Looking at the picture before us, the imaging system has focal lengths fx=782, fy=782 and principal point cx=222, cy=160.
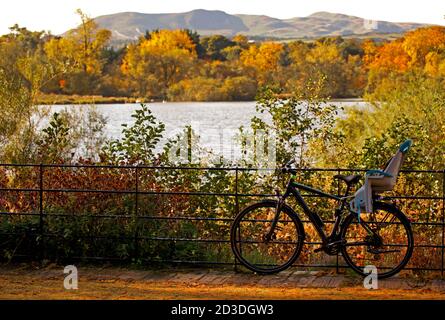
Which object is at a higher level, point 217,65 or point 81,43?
point 81,43

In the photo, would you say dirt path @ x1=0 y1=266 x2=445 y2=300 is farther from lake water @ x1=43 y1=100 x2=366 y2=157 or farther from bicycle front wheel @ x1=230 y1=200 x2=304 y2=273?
lake water @ x1=43 y1=100 x2=366 y2=157

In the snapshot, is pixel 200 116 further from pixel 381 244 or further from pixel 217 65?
pixel 381 244

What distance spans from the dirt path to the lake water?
1080 centimetres

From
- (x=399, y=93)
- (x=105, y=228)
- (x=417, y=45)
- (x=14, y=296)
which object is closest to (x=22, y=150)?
(x=105, y=228)

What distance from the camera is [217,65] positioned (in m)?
34.4

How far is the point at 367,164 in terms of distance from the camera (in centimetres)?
1202

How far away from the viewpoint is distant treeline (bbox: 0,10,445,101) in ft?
85.7

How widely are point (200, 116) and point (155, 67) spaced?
552 cm

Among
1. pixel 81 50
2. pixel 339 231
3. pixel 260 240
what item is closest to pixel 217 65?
pixel 81 50

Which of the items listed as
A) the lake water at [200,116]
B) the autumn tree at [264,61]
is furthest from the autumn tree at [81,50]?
the autumn tree at [264,61]

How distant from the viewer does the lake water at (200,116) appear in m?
22.5

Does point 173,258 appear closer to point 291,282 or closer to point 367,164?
point 291,282

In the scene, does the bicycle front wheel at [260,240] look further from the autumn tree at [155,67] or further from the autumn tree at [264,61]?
the autumn tree at [155,67]

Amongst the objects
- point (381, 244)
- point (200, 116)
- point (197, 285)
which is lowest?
point (197, 285)
